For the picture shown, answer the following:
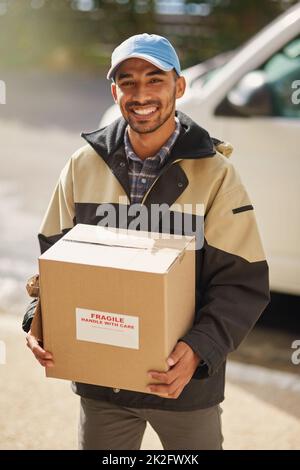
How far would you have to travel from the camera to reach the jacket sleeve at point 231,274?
230 cm

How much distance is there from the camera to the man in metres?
2.30

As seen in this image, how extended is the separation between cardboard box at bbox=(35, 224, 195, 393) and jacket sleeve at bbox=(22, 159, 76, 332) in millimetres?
196

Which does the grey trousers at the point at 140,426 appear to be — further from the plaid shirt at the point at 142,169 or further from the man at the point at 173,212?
the plaid shirt at the point at 142,169

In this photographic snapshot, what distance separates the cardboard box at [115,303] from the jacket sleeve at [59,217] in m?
0.20

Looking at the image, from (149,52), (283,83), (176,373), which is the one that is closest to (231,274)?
(176,373)

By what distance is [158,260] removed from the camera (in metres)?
2.12

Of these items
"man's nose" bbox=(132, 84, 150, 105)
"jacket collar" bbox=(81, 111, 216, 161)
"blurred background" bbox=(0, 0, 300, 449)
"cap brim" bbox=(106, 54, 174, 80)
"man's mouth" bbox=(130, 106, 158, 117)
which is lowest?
"blurred background" bbox=(0, 0, 300, 449)

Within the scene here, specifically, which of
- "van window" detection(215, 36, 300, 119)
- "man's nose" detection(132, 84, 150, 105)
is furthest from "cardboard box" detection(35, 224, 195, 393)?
"van window" detection(215, 36, 300, 119)

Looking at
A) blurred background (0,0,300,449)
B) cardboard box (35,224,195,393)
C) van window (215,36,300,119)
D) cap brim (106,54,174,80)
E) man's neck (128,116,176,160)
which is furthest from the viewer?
van window (215,36,300,119)

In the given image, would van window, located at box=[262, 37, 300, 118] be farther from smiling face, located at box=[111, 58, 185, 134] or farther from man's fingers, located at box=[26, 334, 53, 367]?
man's fingers, located at box=[26, 334, 53, 367]

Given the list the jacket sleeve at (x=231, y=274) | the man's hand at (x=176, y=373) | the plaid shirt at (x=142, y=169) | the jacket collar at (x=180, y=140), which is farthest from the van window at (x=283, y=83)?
the man's hand at (x=176, y=373)

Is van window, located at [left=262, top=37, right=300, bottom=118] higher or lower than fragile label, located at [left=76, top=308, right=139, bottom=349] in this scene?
higher
